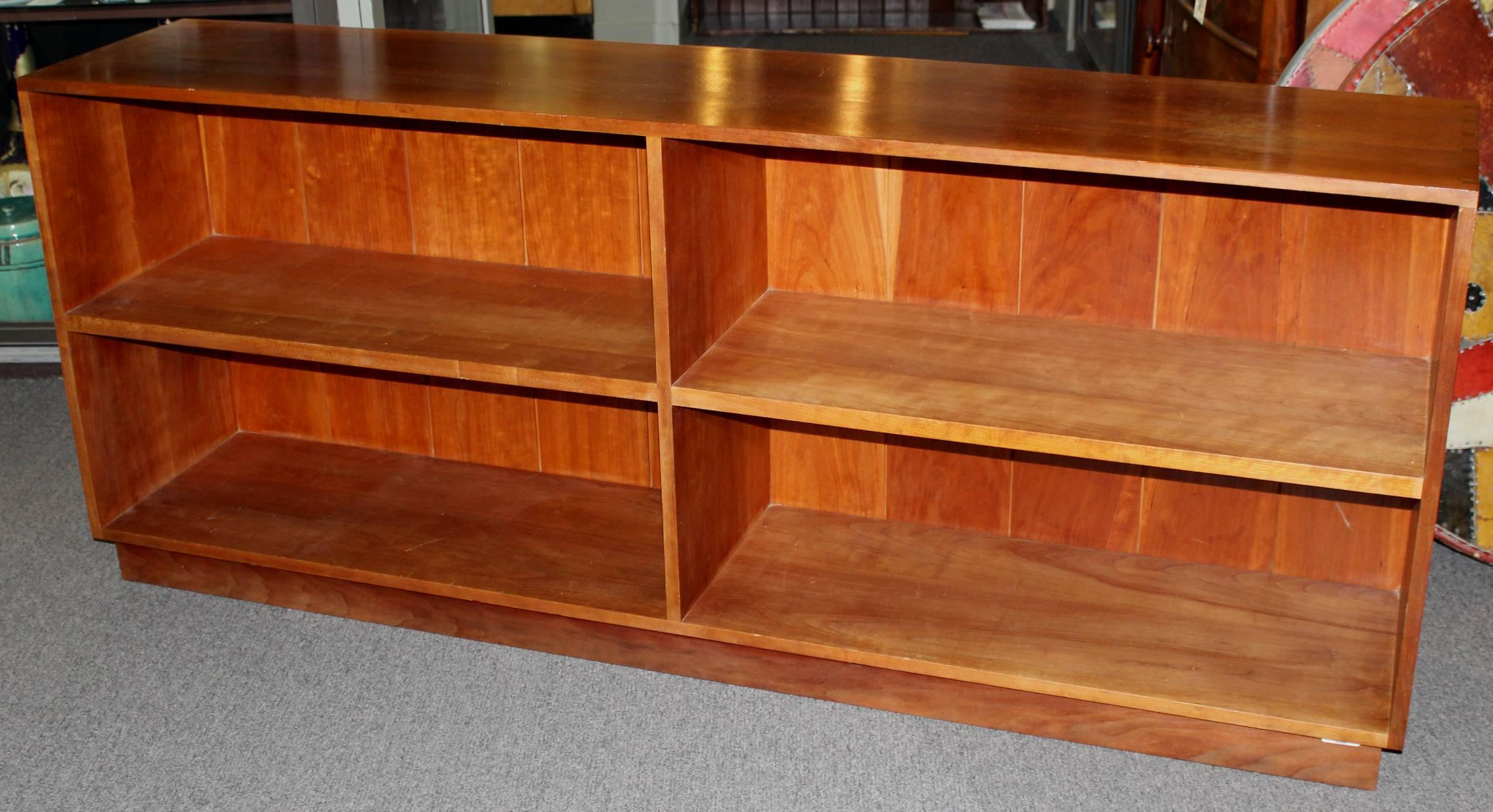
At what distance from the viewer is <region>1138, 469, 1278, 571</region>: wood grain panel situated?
214 cm

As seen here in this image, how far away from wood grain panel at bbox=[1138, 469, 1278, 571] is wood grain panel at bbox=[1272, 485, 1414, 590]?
2 centimetres

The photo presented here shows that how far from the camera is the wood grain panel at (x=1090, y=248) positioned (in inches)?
80.4

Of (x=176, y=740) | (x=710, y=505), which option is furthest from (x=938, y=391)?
(x=176, y=740)

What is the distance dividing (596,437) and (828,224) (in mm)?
563

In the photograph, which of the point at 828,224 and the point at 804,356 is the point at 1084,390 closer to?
the point at 804,356

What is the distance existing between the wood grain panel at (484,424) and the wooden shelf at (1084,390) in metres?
0.52

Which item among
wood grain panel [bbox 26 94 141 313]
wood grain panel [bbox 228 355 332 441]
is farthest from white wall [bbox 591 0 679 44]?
wood grain panel [bbox 26 94 141 313]

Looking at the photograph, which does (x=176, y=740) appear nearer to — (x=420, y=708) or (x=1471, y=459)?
(x=420, y=708)

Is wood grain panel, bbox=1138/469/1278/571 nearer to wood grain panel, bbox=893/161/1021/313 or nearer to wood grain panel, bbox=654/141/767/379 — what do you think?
wood grain panel, bbox=893/161/1021/313

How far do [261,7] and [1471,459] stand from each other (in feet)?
7.63

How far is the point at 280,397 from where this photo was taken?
2637 millimetres

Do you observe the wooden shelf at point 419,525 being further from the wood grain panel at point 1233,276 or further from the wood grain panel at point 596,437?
the wood grain panel at point 1233,276

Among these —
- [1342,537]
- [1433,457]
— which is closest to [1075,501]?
[1342,537]

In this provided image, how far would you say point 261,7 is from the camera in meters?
2.88
